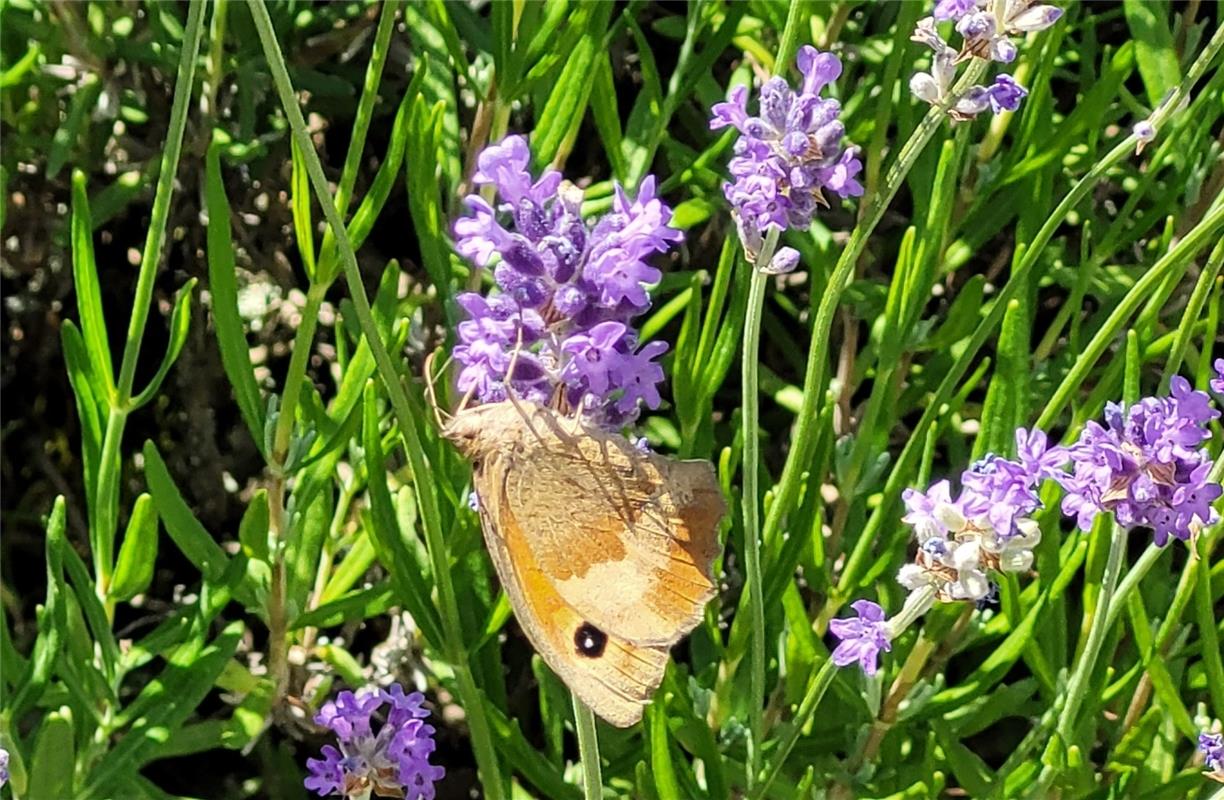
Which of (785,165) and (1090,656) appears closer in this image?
(785,165)

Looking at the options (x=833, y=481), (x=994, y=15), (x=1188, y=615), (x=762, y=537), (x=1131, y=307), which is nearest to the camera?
(x=994, y=15)

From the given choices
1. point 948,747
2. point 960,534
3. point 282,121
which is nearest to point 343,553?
point 282,121

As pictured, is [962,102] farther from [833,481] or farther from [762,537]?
[833,481]

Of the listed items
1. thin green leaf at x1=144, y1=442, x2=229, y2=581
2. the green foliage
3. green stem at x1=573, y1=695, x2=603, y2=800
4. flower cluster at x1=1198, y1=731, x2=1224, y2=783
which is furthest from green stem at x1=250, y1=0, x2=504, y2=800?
flower cluster at x1=1198, y1=731, x2=1224, y2=783

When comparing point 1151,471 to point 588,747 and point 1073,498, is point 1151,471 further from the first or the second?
point 588,747

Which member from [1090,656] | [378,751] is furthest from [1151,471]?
[378,751]

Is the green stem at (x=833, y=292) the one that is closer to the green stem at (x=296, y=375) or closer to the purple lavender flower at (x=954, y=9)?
the purple lavender flower at (x=954, y=9)

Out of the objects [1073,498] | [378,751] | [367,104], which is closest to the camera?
[1073,498]
